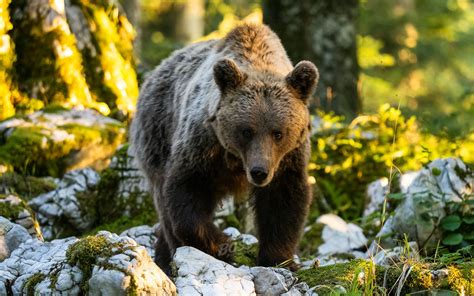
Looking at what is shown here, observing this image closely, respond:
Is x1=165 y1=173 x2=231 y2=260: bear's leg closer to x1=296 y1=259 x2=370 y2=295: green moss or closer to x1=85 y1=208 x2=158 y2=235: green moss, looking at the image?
x1=296 y1=259 x2=370 y2=295: green moss

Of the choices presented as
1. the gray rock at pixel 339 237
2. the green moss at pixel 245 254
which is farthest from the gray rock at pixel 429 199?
the green moss at pixel 245 254

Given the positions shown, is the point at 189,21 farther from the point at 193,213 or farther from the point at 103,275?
the point at 103,275

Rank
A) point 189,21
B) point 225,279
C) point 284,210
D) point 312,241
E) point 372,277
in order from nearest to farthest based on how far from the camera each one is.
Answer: point 372,277, point 225,279, point 284,210, point 312,241, point 189,21

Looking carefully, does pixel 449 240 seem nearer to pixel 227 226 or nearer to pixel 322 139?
pixel 227 226

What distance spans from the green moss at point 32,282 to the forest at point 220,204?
0.05ft

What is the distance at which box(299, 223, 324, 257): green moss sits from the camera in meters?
7.96

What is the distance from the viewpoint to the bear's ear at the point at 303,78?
6020mm

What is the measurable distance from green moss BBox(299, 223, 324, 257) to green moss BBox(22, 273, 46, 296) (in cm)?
353

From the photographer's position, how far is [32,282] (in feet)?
16.0

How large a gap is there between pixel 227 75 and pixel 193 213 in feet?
3.42

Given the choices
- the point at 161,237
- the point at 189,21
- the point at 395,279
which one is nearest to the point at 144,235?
the point at 161,237

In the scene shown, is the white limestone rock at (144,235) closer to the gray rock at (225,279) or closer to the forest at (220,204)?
the forest at (220,204)

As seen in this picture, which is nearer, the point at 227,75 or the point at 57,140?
the point at 227,75

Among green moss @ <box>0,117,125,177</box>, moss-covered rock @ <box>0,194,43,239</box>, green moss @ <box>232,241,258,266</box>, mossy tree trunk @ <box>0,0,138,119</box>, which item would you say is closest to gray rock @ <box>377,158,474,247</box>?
green moss @ <box>232,241,258,266</box>
